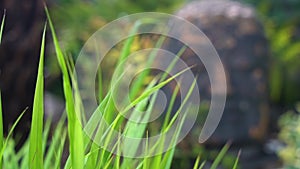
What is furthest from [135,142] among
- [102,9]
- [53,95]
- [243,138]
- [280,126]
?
[102,9]

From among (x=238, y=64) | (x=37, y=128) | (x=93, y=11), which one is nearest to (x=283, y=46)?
(x=238, y=64)

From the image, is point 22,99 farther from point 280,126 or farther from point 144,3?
point 144,3

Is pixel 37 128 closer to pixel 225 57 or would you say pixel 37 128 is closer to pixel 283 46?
pixel 225 57

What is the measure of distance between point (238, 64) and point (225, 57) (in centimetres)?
11

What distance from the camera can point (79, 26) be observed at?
5.77m

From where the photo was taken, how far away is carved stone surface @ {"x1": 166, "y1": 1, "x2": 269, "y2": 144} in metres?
4.29

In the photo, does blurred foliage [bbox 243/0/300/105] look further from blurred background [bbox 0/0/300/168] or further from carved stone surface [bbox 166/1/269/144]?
carved stone surface [bbox 166/1/269/144]

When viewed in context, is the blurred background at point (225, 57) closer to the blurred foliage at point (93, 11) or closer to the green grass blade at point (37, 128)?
the blurred foliage at point (93, 11)

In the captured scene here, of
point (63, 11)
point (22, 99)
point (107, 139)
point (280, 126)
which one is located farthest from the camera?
point (63, 11)

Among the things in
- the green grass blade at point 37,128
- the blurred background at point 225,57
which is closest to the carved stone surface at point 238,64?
the blurred background at point 225,57

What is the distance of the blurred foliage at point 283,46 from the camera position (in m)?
5.69

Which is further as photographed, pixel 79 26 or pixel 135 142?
pixel 79 26

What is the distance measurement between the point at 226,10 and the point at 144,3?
181 centimetres

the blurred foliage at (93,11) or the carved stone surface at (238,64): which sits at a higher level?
the blurred foliage at (93,11)
